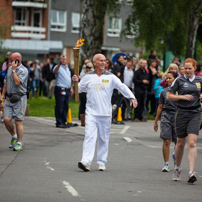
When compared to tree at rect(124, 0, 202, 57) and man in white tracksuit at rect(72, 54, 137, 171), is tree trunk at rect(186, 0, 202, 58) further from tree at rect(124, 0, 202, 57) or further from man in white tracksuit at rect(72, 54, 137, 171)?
man in white tracksuit at rect(72, 54, 137, 171)

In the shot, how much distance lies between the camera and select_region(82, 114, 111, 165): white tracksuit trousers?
32.7 ft

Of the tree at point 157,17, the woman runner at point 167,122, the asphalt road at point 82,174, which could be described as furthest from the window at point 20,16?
the woman runner at point 167,122

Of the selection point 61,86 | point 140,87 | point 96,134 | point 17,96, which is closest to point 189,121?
point 96,134

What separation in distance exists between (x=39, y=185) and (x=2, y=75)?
324 inches

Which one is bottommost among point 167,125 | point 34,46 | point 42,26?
point 34,46

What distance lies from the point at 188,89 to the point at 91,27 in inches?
696

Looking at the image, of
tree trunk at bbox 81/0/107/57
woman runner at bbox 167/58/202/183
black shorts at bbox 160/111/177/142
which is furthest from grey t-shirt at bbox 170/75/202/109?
tree trunk at bbox 81/0/107/57

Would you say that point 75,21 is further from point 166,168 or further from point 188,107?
point 188,107

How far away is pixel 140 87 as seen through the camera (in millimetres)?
20250

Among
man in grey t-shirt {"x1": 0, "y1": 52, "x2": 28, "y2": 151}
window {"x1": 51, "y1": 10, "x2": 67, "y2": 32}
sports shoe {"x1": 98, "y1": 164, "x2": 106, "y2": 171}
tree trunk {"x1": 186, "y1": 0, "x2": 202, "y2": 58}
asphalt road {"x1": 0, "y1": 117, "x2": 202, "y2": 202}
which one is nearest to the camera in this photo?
asphalt road {"x1": 0, "y1": 117, "x2": 202, "y2": 202}

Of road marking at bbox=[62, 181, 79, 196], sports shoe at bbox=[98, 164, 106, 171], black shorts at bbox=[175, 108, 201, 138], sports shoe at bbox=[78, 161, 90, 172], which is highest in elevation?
black shorts at bbox=[175, 108, 201, 138]

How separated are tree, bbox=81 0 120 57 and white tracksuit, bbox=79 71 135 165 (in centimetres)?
1495

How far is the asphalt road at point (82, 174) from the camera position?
7605 millimetres

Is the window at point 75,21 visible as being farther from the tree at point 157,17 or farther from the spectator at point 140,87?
the spectator at point 140,87
